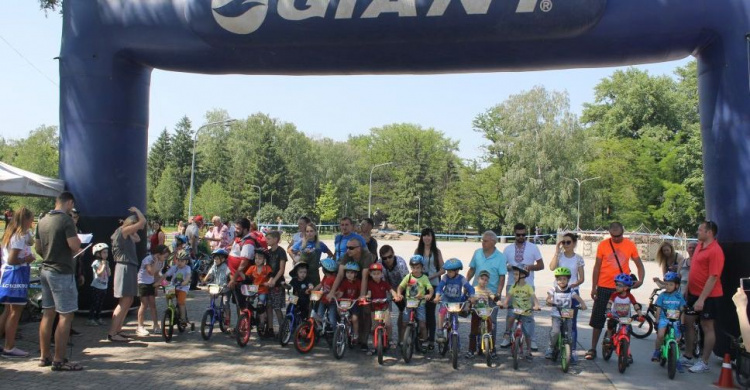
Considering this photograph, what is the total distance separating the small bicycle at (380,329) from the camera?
27.3ft

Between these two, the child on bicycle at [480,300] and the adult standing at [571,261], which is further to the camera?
the adult standing at [571,261]

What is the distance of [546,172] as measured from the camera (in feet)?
194

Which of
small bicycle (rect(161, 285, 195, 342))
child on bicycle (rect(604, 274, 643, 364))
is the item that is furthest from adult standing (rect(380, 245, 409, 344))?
small bicycle (rect(161, 285, 195, 342))

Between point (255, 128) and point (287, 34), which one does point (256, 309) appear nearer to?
point (287, 34)

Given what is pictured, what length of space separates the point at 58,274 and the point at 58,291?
0.63 feet

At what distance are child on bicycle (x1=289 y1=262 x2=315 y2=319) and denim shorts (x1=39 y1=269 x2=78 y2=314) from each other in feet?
10.0

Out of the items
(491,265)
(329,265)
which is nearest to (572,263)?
(491,265)

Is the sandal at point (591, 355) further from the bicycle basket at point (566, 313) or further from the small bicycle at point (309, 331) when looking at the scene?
the small bicycle at point (309, 331)

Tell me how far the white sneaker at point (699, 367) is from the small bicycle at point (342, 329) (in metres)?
4.36

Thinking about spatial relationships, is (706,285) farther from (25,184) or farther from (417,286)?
(25,184)

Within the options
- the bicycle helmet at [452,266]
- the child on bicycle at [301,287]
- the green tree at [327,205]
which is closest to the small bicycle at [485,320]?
the bicycle helmet at [452,266]

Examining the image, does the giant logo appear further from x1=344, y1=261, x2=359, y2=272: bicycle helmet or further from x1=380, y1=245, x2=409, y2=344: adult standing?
x1=344, y1=261, x2=359, y2=272: bicycle helmet

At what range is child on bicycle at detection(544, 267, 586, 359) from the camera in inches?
329

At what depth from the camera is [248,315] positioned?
9.33 metres
